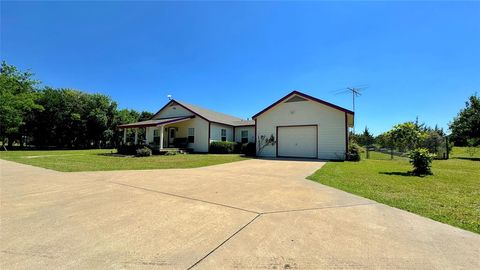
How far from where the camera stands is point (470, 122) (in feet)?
72.6

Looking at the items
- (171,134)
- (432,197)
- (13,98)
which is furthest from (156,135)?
(432,197)

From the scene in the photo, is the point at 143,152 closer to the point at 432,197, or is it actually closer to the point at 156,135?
the point at 156,135

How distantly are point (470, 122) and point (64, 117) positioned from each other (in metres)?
51.1

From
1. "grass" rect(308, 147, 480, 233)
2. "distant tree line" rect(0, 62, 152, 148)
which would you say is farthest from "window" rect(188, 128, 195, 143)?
"distant tree line" rect(0, 62, 152, 148)

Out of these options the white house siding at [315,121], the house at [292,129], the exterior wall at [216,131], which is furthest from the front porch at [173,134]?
the white house siding at [315,121]

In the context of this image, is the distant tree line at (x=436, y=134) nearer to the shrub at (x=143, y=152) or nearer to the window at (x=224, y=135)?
the window at (x=224, y=135)

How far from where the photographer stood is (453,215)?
13.5 feet

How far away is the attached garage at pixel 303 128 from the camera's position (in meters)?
16.7

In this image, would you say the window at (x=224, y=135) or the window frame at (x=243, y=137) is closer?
the window at (x=224, y=135)

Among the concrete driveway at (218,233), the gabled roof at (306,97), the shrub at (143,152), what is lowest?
the concrete driveway at (218,233)

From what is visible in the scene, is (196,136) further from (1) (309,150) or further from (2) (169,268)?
(2) (169,268)

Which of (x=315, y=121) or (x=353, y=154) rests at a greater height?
(x=315, y=121)

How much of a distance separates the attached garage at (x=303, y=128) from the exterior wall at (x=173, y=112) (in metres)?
8.28

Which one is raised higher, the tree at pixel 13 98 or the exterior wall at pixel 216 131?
the tree at pixel 13 98
